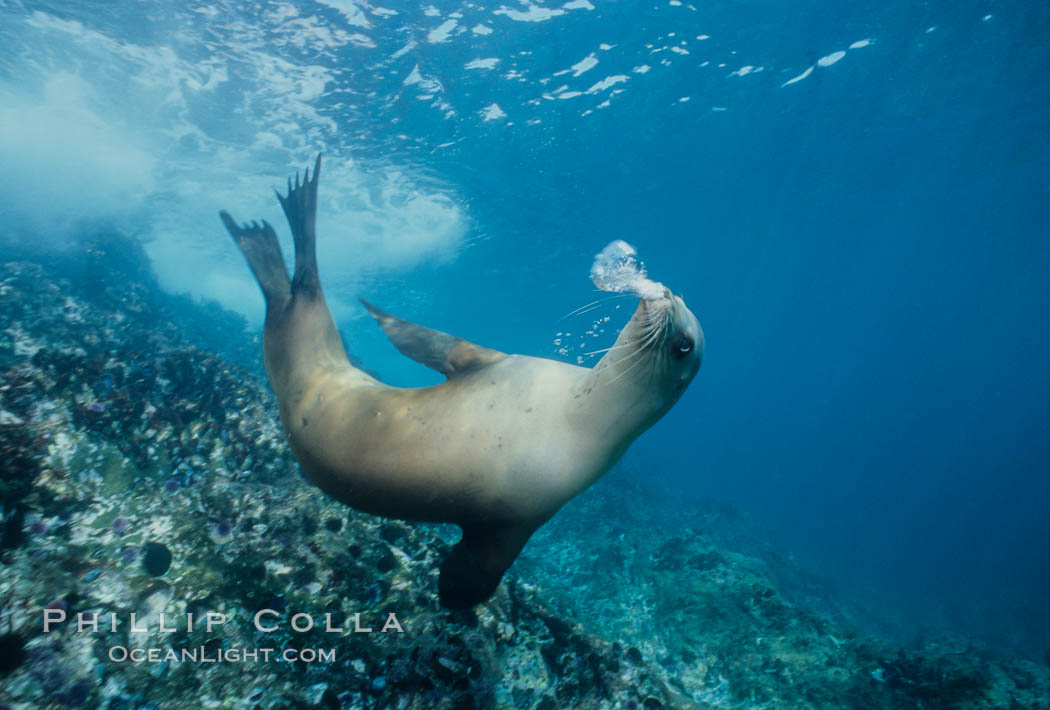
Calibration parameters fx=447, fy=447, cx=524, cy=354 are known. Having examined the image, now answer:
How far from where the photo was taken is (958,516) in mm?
56875

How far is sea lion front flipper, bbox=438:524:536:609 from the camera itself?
2.02m

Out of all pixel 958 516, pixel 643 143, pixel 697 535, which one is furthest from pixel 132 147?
pixel 958 516

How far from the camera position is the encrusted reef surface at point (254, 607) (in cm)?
207

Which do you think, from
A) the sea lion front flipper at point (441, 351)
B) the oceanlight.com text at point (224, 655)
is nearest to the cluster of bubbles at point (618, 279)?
the sea lion front flipper at point (441, 351)

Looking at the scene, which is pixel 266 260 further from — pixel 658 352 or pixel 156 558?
pixel 658 352

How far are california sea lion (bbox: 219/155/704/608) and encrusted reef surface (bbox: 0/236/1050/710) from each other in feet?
2.36

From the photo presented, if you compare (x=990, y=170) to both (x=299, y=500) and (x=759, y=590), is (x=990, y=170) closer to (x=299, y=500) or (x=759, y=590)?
(x=759, y=590)

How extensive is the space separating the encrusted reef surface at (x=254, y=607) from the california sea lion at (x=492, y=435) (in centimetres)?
72

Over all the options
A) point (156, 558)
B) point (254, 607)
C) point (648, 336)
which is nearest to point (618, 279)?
point (648, 336)

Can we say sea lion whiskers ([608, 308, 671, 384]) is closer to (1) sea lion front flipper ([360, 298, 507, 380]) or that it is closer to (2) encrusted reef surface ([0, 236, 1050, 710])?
(1) sea lion front flipper ([360, 298, 507, 380])

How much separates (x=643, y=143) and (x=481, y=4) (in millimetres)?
6687

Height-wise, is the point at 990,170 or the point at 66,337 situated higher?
the point at 990,170

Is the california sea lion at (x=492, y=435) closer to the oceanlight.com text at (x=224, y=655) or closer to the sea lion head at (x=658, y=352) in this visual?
the sea lion head at (x=658, y=352)

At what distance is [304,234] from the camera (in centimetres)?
312
